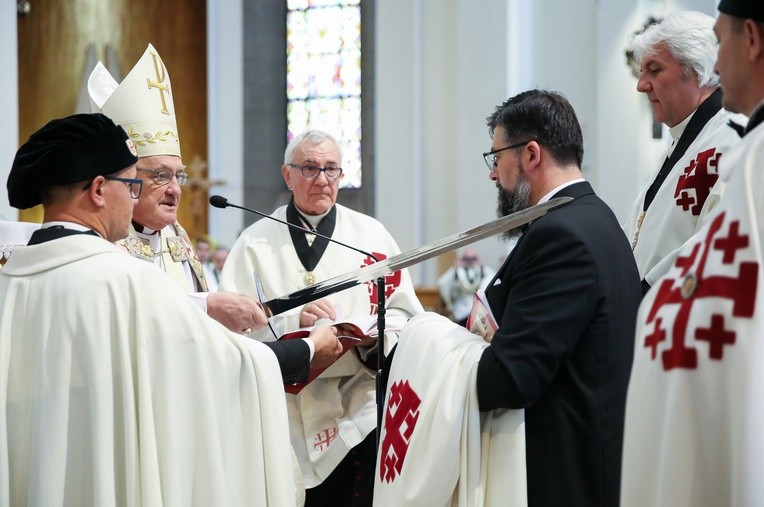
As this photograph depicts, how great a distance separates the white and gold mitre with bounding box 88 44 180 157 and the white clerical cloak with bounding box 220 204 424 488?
654mm

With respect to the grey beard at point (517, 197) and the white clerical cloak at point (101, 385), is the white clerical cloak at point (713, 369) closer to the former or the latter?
the grey beard at point (517, 197)

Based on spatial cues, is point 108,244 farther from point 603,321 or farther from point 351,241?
point 351,241

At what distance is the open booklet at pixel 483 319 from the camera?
3.01m

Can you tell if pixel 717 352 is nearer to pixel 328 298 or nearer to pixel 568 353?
pixel 568 353

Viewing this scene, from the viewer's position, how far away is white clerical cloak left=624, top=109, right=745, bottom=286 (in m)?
3.64

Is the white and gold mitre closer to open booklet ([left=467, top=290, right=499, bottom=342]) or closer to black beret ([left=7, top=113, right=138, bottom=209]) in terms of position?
black beret ([left=7, top=113, right=138, bottom=209])

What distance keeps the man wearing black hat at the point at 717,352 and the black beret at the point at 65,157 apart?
1.62m

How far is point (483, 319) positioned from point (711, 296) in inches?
47.9

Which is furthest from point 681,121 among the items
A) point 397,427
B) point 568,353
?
point 397,427

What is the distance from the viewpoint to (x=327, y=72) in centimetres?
1572

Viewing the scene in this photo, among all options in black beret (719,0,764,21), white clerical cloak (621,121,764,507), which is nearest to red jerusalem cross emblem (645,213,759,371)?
white clerical cloak (621,121,764,507)

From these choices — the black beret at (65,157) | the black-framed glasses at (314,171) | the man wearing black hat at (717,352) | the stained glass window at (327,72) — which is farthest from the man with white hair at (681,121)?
the stained glass window at (327,72)

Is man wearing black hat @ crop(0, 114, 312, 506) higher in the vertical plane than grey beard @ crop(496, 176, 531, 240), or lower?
lower

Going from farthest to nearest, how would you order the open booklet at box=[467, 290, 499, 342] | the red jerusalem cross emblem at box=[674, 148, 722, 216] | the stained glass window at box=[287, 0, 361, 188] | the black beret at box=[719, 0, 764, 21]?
the stained glass window at box=[287, 0, 361, 188]
the red jerusalem cross emblem at box=[674, 148, 722, 216]
the open booklet at box=[467, 290, 499, 342]
the black beret at box=[719, 0, 764, 21]
